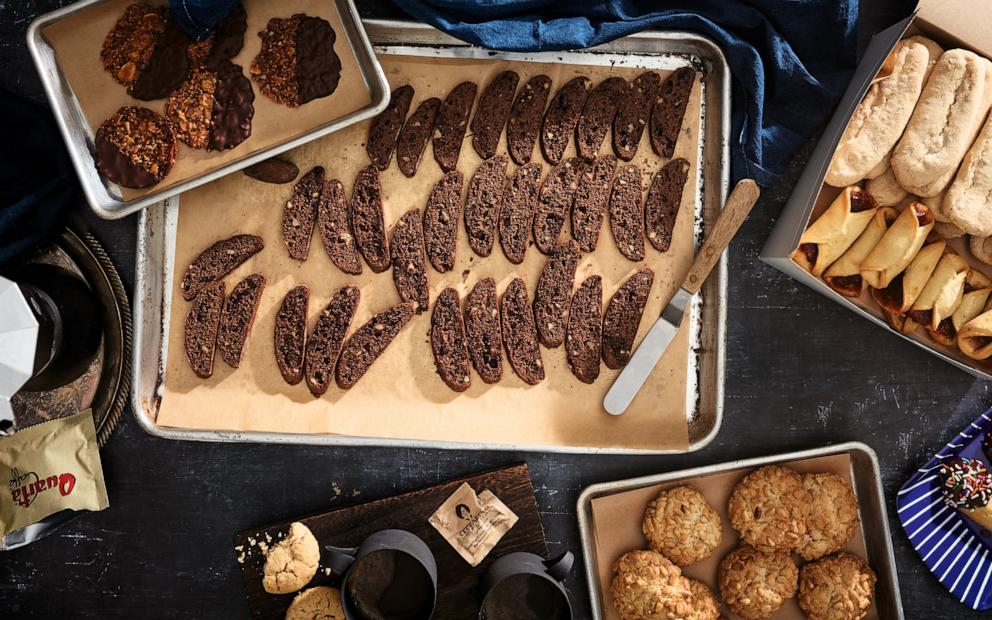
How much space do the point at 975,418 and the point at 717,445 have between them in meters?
0.68

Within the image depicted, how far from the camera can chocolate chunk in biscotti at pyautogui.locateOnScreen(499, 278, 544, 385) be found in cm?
164

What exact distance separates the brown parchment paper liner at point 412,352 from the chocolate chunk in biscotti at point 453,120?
28mm

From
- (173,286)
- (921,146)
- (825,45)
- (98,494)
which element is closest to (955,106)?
(921,146)

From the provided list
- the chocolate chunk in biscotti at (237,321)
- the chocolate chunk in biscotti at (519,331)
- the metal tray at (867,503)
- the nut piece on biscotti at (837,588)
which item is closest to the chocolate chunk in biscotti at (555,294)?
the chocolate chunk in biscotti at (519,331)

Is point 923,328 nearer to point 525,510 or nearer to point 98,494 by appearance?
point 525,510

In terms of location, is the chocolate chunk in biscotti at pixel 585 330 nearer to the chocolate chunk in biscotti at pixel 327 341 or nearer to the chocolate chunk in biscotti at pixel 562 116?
the chocolate chunk in biscotti at pixel 562 116

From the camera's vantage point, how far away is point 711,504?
1.69 metres

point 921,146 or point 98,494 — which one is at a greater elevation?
point 921,146

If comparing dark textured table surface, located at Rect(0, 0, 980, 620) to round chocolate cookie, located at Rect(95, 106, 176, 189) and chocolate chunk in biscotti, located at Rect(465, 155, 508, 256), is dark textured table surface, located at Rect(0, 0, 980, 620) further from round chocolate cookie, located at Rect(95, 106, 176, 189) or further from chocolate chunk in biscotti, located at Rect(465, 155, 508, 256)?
chocolate chunk in biscotti, located at Rect(465, 155, 508, 256)

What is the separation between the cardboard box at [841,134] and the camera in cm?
147

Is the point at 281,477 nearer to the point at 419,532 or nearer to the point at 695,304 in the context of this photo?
the point at 419,532

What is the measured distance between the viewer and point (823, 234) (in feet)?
5.01

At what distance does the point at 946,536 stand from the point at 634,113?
1.34 metres

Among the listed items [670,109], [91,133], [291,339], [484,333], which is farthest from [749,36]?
[91,133]
